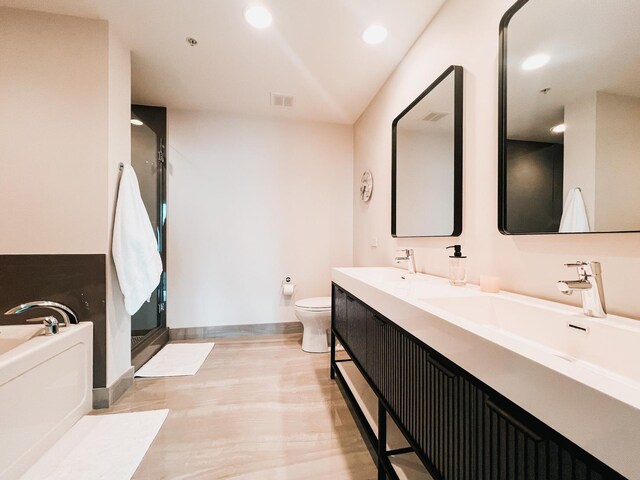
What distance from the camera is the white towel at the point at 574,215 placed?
0.87 meters

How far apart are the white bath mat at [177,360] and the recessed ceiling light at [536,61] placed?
2718mm

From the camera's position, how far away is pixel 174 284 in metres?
2.78

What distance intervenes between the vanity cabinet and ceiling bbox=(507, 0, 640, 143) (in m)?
0.93

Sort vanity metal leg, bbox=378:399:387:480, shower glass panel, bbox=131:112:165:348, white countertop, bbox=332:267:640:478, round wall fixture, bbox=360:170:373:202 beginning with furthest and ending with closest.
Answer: round wall fixture, bbox=360:170:373:202 < shower glass panel, bbox=131:112:165:348 < vanity metal leg, bbox=378:399:387:480 < white countertop, bbox=332:267:640:478

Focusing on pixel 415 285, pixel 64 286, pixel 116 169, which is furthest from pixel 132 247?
pixel 415 285

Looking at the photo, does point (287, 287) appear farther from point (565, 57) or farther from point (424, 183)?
point (565, 57)

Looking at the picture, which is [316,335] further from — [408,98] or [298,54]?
[298,54]

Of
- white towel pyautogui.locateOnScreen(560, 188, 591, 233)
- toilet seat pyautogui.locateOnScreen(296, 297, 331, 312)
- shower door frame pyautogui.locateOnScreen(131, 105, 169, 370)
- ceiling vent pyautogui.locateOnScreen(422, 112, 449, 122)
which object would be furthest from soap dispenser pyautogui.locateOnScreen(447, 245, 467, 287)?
shower door frame pyautogui.locateOnScreen(131, 105, 169, 370)

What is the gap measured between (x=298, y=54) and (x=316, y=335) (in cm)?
235

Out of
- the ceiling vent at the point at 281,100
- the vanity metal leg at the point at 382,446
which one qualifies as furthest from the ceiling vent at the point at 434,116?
the vanity metal leg at the point at 382,446

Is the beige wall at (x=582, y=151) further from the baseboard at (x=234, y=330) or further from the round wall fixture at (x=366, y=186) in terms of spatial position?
the baseboard at (x=234, y=330)

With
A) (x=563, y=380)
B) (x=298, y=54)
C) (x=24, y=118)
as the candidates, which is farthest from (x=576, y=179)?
(x=24, y=118)

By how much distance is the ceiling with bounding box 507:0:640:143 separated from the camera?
78 centimetres

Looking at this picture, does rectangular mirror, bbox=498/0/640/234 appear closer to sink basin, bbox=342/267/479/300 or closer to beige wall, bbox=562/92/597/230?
beige wall, bbox=562/92/597/230
